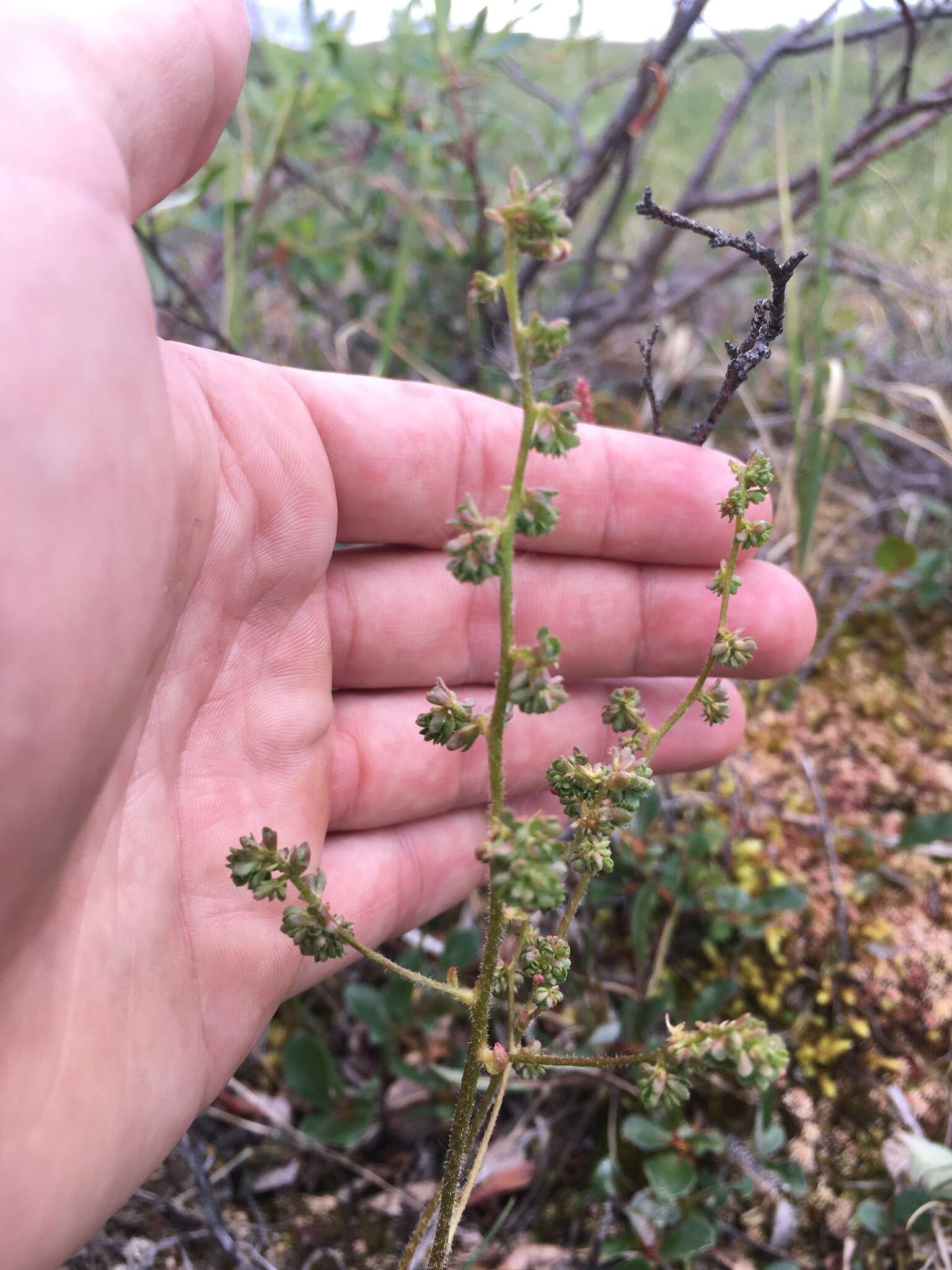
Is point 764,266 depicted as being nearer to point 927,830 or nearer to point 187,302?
point 927,830

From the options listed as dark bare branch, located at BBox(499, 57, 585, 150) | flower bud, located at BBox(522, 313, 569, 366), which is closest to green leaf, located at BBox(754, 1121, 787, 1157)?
flower bud, located at BBox(522, 313, 569, 366)

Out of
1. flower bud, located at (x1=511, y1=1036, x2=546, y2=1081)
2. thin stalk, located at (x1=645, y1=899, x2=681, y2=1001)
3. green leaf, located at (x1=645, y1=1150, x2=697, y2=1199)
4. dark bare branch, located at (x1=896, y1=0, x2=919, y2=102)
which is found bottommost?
green leaf, located at (x1=645, y1=1150, x2=697, y2=1199)

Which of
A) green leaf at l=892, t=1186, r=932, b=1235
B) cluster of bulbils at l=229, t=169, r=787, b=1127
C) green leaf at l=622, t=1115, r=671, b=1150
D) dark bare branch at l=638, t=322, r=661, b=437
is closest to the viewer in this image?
cluster of bulbils at l=229, t=169, r=787, b=1127

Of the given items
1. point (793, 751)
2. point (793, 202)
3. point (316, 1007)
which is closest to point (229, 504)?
point (316, 1007)

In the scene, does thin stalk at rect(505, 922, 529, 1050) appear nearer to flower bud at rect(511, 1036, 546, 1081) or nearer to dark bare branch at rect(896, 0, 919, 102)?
flower bud at rect(511, 1036, 546, 1081)

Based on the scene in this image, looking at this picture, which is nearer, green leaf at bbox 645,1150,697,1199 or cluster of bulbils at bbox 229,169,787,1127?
cluster of bulbils at bbox 229,169,787,1127
